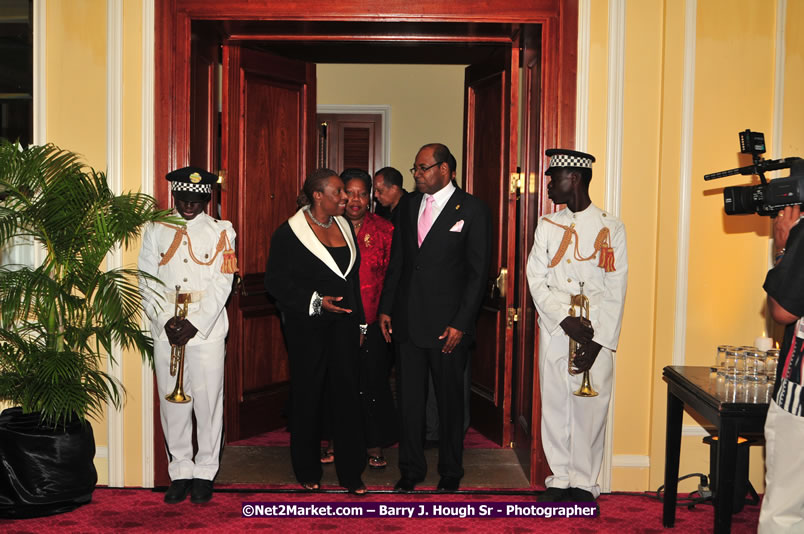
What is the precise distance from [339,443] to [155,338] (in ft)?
3.71

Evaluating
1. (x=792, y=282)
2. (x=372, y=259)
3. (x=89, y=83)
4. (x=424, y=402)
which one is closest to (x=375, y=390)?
(x=424, y=402)

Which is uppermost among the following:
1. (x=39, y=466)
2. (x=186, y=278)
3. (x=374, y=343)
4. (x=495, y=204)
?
(x=495, y=204)

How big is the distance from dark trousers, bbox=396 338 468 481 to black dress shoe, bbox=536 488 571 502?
0.49 m

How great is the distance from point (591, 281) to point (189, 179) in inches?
85.5

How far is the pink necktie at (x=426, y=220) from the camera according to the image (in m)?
4.64

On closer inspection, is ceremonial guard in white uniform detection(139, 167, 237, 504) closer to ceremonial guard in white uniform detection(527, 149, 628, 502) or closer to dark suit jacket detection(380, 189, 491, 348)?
dark suit jacket detection(380, 189, 491, 348)

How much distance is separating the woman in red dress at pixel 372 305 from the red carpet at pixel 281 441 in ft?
2.56

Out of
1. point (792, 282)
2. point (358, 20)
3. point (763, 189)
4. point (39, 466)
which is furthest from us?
point (358, 20)

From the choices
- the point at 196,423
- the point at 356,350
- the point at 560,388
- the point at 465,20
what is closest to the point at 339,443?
the point at 356,350

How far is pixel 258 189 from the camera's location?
5.85 metres

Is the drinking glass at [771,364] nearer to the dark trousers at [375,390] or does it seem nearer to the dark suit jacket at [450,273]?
the dark suit jacket at [450,273]

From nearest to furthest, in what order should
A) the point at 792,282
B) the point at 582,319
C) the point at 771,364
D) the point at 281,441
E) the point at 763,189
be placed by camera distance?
the point at 792,282
the point at 763,189
the point at 771,364
the point at 582,319
the point at 281,441

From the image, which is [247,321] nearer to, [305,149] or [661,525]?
[305,149]

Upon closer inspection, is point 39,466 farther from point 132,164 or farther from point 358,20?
point 358,20
